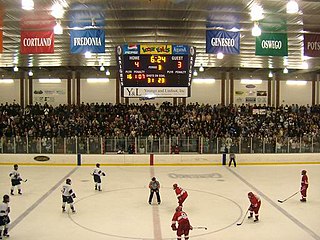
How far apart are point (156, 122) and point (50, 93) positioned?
12.7m

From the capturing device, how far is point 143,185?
15.5 m

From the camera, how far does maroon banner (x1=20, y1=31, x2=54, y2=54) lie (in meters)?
13.0

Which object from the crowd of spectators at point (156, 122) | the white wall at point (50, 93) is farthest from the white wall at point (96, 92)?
the crowd of spectators at point (156, 122)

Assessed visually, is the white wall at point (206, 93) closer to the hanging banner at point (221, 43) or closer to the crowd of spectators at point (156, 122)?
the crowd of spectators at point (156, 122)

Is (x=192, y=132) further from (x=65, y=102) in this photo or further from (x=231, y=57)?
(x=65, y=102)

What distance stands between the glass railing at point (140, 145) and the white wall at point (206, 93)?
12.7 meters

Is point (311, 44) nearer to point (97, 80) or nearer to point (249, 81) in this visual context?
point (249, 81)

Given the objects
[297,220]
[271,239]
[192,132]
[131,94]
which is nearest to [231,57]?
[192,132]

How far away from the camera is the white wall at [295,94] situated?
3397cm

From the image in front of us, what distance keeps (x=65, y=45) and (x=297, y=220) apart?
13.9 m

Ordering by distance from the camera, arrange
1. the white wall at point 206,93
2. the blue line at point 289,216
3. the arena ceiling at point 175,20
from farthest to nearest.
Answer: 1. the white wall at point 206,93
2. the arena ceiling at point 175,20
3. the blue line at point 289,216

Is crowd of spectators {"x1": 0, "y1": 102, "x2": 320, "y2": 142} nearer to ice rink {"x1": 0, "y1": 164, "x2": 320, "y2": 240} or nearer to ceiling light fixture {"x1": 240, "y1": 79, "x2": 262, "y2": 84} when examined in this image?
ice rink {"x1": 0, "y1": 164, "x2": 320, "y2": 240}

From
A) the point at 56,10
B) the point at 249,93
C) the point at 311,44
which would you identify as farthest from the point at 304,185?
the point at 249,93

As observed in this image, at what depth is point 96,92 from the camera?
33.0 meters
